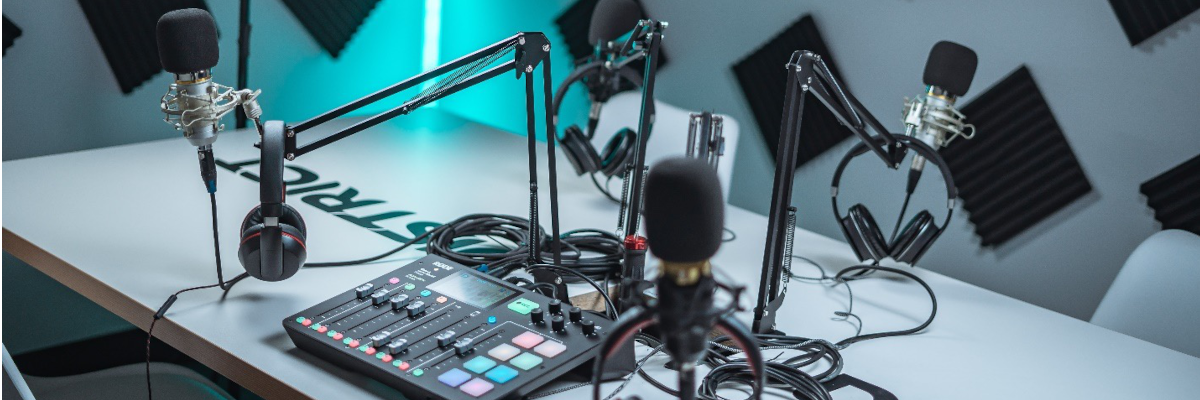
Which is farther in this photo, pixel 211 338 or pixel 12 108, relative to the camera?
pixel 12 108

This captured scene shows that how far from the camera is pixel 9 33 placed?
7.31 feet

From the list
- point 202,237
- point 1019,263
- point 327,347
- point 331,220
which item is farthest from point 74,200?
point 1019,263

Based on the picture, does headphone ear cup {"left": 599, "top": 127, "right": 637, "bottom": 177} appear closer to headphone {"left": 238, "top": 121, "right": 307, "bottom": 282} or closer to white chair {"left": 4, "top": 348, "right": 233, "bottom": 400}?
headphone {"left": 238, "top": 121, "right": 307, "bottom": 282}

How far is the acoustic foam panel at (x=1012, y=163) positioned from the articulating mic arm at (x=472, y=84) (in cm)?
110

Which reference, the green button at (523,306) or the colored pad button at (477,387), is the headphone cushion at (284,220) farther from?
the colored pad button at (477,387)

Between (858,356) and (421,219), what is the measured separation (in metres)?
0.92

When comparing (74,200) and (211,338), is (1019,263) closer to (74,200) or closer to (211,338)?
(211,338)

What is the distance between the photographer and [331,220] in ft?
6.25

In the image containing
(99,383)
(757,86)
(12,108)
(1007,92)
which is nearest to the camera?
(99,383)

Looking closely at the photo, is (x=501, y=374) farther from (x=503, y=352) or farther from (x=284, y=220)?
(x=284, y=220)

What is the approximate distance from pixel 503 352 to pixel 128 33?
5.28ft

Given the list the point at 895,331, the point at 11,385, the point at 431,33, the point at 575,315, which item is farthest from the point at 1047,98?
the point at 11,385

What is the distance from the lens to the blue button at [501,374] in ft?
3.90

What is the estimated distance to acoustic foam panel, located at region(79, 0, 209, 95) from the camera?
233 cm
